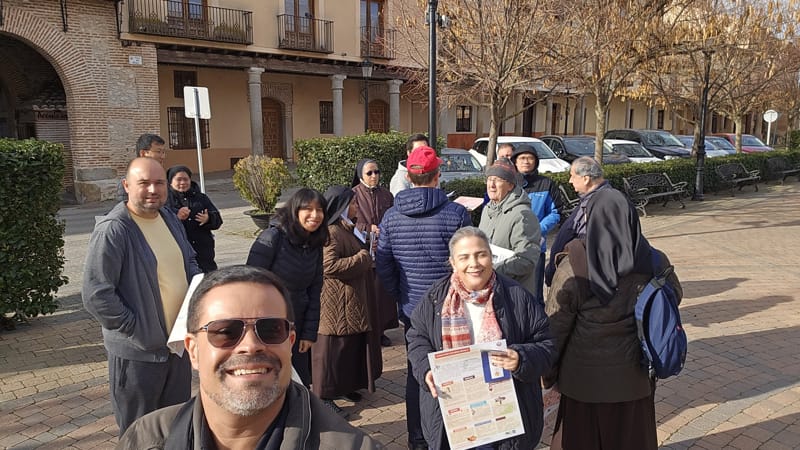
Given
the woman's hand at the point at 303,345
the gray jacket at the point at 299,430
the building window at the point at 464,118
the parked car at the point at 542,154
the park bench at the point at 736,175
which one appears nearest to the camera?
the gray jacket at the point at 299,430

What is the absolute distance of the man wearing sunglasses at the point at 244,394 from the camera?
1532 millimetres

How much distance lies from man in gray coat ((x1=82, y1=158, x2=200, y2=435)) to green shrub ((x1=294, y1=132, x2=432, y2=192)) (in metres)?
7.60

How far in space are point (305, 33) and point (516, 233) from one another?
67.1 feet

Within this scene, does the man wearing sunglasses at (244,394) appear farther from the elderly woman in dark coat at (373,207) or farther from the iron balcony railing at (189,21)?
the iron balcony railing at (189,21)

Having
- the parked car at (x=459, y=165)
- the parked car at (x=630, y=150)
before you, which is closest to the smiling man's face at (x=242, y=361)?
the parked car at (x=459, y=165)

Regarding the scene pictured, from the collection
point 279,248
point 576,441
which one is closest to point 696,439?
point 576,441

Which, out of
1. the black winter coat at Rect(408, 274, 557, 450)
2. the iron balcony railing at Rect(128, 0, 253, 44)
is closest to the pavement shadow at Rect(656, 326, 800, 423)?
the black winter coat at Rect(408, 274, 557, 450)

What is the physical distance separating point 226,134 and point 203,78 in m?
2.24

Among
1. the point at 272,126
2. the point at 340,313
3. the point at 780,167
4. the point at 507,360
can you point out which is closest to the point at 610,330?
the point at 507,360

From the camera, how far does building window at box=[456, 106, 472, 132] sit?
3038 cm

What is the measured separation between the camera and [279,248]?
3.66 meters

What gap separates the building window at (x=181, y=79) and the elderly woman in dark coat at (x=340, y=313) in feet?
61.9

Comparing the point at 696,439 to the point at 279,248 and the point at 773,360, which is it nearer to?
the point at 773,360

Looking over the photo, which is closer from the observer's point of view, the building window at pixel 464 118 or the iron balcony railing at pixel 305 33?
the iron balcony railing at pixel 305 33
